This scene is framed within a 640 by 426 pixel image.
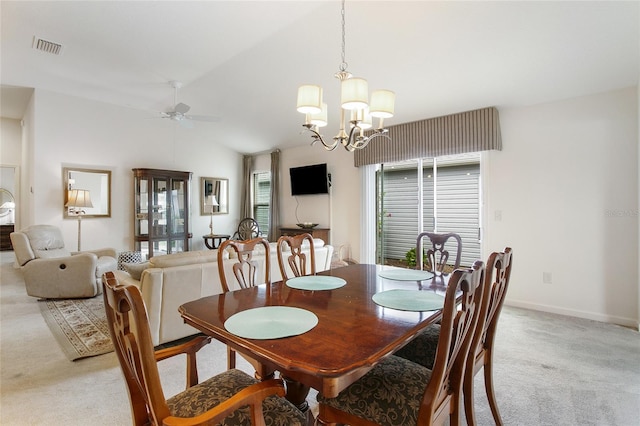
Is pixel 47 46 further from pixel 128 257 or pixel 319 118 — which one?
pixel 319 118

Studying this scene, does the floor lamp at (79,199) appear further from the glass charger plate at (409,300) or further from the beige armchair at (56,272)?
the glass charger plate at (409,300)

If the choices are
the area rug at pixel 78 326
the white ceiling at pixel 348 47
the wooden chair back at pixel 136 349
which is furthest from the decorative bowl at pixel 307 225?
the wooden chair back at pixel 136 349

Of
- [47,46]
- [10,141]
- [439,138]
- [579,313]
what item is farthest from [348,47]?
[10,141]

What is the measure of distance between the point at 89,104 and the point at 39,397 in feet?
16.7

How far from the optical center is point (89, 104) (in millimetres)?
5355

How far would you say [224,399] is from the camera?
1.15 metres

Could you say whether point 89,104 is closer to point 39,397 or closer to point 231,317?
point 39,397

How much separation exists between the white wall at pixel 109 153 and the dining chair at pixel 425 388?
585cm

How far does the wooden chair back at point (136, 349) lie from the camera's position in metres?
0.83

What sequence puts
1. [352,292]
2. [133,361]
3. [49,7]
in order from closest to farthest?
[133,361] < [352,292] < [49,7]

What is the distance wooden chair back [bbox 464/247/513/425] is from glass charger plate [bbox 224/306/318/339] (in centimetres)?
72

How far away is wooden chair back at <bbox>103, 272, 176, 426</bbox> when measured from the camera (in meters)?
0.83

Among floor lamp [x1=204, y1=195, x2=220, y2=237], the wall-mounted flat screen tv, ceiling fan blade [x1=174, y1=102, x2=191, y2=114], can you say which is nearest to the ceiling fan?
ceiling fan blade [x1=174, y1=102, x2=191, y2=114]

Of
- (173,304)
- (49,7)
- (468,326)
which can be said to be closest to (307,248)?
(173,304)
